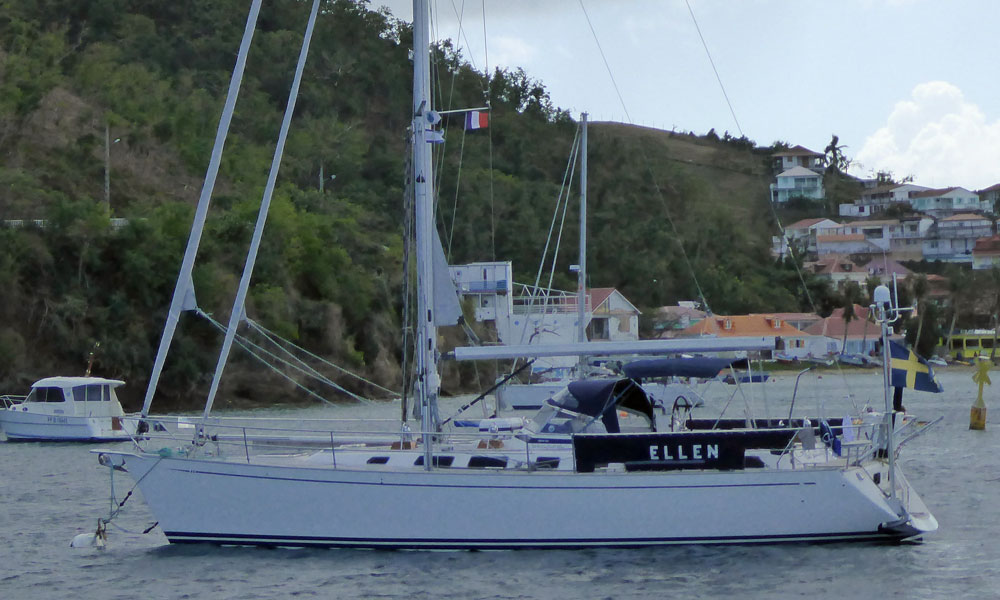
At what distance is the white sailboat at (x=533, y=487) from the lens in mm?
16781

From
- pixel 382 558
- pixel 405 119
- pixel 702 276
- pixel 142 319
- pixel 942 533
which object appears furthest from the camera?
pixel 405 119

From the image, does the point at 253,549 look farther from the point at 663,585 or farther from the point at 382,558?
the point at 663,585

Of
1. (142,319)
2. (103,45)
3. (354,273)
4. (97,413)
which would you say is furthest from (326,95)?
(97,413)

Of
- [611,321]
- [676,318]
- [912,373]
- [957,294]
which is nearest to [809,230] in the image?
[957,294]

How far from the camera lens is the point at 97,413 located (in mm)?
39500

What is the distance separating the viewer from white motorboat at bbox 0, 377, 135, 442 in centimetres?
3878

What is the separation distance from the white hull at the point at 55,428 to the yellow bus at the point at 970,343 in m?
84.7

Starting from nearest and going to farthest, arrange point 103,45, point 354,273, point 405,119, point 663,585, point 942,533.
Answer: point 663,585, point 942,533, point 354,273, point 103,45, point 405,119

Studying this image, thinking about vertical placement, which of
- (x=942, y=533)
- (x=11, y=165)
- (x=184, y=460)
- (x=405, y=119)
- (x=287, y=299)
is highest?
(x=405, y=119)

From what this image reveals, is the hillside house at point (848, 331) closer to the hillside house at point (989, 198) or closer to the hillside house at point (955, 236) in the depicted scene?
the hillside house at point (955, 236)

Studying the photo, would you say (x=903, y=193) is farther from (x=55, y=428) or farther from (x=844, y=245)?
(x=55, y=428)

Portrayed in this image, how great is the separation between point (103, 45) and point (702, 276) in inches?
2089

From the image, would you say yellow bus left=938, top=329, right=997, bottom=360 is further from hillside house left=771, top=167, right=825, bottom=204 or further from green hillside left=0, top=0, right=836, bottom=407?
hillside house left=771, top=167, right=825, bottom=204

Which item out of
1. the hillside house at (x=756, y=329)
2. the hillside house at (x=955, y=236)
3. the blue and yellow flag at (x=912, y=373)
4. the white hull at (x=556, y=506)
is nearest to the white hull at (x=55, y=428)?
the white hull at (x=556, y=506)
